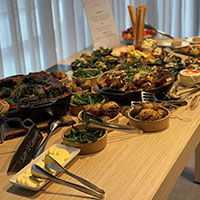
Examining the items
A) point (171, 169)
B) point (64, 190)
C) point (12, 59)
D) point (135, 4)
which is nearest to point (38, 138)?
point (64, 190)

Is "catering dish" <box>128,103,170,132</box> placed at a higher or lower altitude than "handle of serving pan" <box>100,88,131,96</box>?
lower

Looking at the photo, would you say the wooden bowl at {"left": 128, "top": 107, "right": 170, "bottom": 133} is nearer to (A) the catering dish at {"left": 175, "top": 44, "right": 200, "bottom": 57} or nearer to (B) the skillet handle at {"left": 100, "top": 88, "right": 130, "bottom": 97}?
(B) the skillet handle at {"left": 100, "top": 88, "right": 130, "bottom": 97}

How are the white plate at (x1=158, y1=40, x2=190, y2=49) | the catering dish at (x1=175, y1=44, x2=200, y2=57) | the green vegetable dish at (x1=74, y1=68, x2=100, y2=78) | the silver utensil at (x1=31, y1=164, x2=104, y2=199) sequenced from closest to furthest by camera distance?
the silver utensil at (x1=31, y1=164, x2=104, y2=199) < the green vegetable dish at (x1=74, y1=68, x2=100, y2=78) < the catering dish at (x1=175, y1=44, x2=200, y2=57) < the white plate at (x1=158, y1=40, x2=190, y2=49)

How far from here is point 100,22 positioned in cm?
220

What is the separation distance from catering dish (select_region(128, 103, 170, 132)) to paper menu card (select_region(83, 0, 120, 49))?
1071 mm

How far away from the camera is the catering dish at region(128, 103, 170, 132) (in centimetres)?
116

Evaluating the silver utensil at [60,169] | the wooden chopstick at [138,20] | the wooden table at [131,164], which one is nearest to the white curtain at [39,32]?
the wooden chopstick at [138,20]

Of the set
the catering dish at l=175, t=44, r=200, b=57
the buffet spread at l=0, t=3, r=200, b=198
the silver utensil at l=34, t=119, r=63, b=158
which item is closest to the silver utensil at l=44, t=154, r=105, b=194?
the buffet spread at l=0, t=3, r=200, b=198

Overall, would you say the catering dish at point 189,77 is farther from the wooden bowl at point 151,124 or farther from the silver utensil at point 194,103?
the wooden bowl at point 151,124

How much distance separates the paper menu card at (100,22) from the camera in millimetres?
2166

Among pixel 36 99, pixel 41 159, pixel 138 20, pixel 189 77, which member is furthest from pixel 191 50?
pixel 41 159

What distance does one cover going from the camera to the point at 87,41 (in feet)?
11.4

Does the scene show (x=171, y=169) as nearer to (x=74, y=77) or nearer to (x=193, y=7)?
(x=74, y=77)

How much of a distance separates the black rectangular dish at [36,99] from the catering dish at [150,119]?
257 mm
